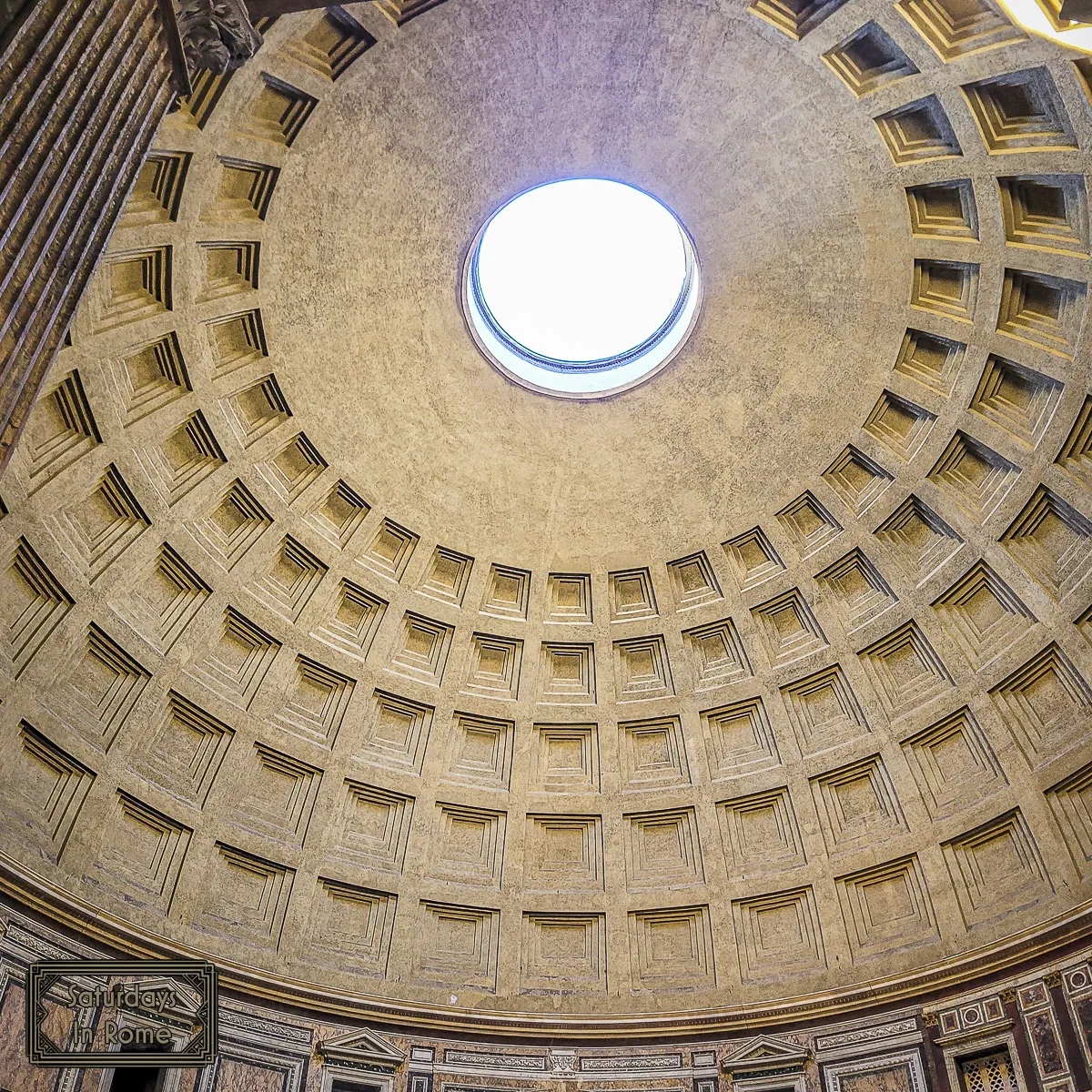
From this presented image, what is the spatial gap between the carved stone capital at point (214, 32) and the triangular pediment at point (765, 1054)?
18094mm

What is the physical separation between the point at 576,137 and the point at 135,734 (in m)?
13.8

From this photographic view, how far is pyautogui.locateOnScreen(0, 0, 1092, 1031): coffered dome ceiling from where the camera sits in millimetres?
17281

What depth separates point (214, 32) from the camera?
1022cm

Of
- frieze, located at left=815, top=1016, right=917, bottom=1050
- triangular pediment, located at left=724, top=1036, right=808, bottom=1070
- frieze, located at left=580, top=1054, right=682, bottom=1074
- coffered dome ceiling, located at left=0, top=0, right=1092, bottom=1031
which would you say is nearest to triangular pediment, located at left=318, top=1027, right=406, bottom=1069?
coffered dome ceiling, located at left=0, top=0, right=1092, bottom=1031

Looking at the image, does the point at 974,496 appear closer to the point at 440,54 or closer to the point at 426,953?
the point at 440,54

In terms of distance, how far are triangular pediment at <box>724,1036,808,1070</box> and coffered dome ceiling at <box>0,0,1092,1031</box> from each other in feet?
2.48

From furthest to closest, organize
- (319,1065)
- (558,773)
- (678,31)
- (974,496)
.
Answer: (558,773) → (974,496) → (319,1065) → (678,31)

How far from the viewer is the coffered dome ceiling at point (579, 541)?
17281 mm

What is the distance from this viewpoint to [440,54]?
17.2 metres

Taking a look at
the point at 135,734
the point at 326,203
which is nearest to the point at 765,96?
the point at 326,203

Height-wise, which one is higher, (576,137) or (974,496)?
(576,137)

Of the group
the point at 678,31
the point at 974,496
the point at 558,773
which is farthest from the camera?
the point at 558,773

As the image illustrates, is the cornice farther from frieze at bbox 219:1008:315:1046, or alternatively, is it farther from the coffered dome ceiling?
frieze at bbox 219:1008:315:1046
